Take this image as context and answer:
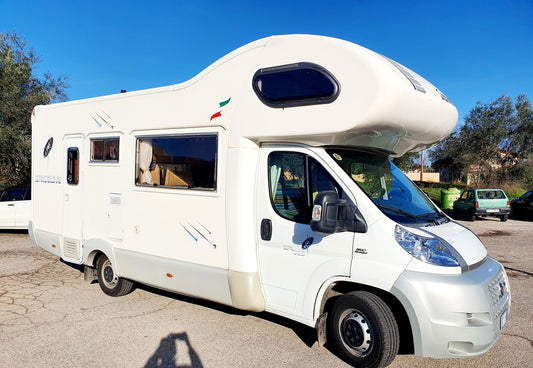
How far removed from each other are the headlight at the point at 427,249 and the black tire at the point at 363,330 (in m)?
0.57

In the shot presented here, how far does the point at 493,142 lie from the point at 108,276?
32410 mm

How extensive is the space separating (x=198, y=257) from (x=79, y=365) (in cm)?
163

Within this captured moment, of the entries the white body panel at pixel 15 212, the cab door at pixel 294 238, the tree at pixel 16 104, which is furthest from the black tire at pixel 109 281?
the tree at pixel 16 104

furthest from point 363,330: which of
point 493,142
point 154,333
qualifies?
point 493,142

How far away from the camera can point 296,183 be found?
4.46 m

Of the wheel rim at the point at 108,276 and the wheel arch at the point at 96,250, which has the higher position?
the wheel arch at the point at 96,250

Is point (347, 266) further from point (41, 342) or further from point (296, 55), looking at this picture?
point (41, 342)

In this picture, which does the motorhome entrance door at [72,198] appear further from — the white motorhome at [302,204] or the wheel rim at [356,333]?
the wheel rim at [356,333]

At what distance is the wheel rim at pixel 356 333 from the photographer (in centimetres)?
391

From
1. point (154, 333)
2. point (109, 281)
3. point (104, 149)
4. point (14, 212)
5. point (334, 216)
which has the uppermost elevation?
point (104, 149)

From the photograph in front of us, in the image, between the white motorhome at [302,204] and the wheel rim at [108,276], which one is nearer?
the white motorhome at [302,204]

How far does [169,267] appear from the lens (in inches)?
208

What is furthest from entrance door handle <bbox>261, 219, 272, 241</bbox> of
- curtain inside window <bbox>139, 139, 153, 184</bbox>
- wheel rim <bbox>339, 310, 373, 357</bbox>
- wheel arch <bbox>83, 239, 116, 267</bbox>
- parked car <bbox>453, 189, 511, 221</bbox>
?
parked car <bbox>453, 189, 511, 221</bbox>

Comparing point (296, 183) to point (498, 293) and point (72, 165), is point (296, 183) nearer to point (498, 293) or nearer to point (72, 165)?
point (498, 293)
